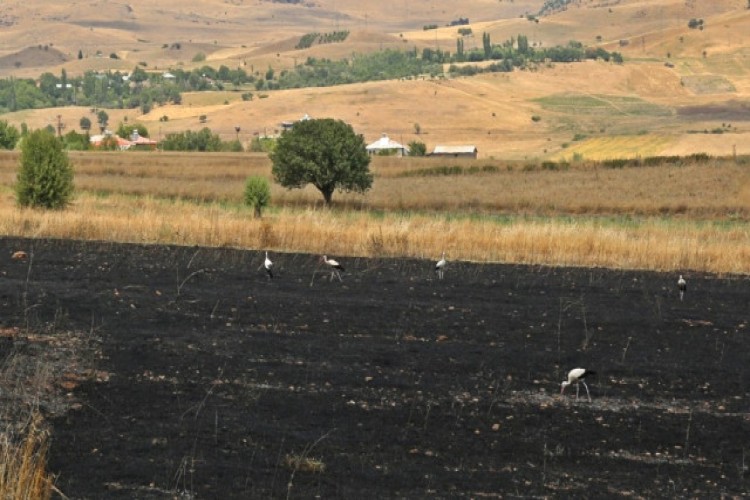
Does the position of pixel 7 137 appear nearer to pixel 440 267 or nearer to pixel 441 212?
pixel 441 212

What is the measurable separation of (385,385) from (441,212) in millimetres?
35589

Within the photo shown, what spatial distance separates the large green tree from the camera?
5472 centimetres

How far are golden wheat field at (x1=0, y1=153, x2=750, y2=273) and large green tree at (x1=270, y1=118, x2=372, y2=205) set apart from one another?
1.04 metres

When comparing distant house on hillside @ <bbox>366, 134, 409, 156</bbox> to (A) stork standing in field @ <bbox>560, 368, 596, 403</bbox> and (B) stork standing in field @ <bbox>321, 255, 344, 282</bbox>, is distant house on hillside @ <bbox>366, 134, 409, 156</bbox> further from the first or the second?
(A) stork standing in field @ <bbox>560, 368, 596, 403</bbox>

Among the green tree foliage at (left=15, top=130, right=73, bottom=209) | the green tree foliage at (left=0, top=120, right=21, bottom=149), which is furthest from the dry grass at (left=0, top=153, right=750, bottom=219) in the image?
the green tree foliage at (left=0, top=120, right=21, bottom=149)

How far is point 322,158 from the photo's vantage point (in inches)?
2163

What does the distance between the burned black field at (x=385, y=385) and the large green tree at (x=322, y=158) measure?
109 ft

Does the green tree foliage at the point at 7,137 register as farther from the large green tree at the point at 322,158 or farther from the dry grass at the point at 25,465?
the dry grass at the point at 25,465

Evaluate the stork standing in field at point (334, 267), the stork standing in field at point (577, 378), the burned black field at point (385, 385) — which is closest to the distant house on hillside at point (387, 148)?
the stork standing in field at point (334, 267)

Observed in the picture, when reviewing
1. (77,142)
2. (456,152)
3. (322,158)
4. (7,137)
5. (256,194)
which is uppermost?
(322,158)

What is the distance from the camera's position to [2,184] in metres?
57.9

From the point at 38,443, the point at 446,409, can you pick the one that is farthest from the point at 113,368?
→ the point at 446,409

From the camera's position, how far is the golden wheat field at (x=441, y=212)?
84.9ft

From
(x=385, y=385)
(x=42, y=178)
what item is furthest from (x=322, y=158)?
(x=385, y=385)
